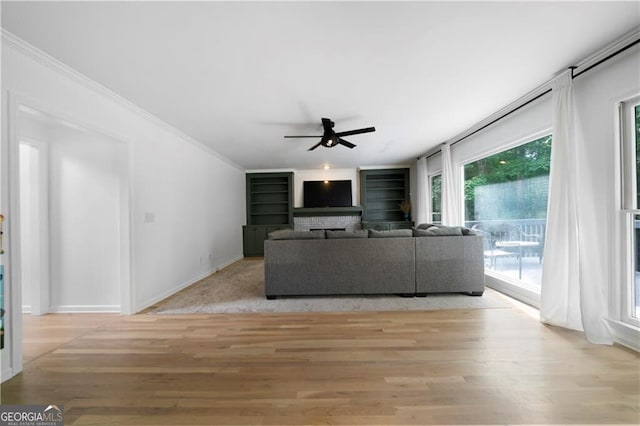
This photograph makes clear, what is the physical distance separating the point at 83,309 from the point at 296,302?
254cm

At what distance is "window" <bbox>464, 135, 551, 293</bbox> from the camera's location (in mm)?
3043

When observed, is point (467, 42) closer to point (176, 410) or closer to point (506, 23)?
point (506, 23)

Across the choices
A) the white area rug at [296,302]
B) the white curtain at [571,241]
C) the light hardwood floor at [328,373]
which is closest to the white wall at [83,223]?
the light hardwood floor at [328,373]

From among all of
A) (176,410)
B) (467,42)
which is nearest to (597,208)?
(467,42)

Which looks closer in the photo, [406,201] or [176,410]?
[176,410]

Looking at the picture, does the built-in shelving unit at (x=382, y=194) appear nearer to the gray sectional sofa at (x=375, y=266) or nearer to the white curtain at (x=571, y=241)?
the gray sectional sofa at (x=375, y=266)

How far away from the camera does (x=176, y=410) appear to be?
4.77 feet

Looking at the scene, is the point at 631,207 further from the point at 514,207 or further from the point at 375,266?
the point at 375,266

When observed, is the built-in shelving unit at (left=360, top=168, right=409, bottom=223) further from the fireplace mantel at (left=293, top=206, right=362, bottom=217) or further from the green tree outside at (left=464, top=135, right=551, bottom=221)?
the green tree outside at (left=464, top=135, right=551, bottom=221)

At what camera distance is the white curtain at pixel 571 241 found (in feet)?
7.25

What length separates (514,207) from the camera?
3441 mm

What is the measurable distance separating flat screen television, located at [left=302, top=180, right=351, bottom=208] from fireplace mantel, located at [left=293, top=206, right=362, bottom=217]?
6.3 inches

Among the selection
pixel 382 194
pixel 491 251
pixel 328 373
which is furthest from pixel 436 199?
pixel 328 373

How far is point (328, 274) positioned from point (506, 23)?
297 centimetres
